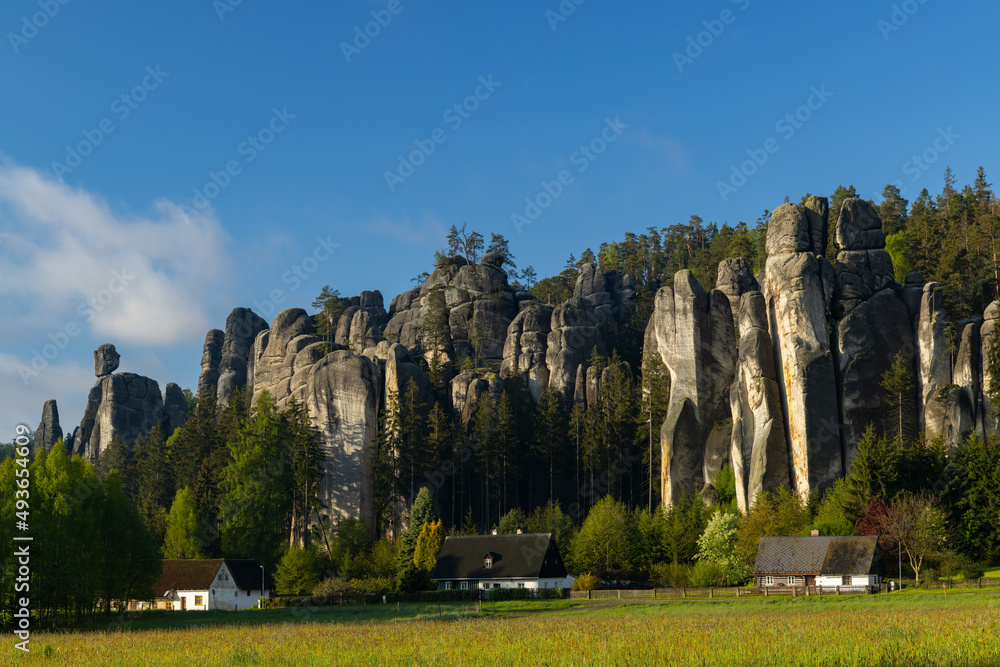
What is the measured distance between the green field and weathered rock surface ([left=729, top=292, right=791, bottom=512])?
24181mm

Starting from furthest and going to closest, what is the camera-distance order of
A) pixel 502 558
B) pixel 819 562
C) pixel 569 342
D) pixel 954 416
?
pixel 569 342
pixel 502 558
pixel 954 416
pixel 819 562

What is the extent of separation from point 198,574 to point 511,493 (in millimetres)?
30548

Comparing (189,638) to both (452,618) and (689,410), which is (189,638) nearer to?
(452,618)

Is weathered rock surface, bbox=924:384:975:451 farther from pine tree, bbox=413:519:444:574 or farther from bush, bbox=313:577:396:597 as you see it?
bush, bbox=313:577:396:597

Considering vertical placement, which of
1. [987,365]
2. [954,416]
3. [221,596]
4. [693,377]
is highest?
[693,377]

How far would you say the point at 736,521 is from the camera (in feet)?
226

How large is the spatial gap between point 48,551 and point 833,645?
1649 inches

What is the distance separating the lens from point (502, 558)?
71000 millimetres

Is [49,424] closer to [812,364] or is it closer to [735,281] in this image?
[735,281]

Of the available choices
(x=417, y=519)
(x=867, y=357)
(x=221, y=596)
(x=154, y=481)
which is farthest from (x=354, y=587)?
(x=867, y=357)

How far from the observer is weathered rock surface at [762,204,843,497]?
71.1m

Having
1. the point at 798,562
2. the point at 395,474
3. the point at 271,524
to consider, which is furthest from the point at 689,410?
the point at 271,524

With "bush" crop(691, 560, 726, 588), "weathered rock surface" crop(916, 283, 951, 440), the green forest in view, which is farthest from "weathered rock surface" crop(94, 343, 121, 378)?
"weathered rock surface" crop(916, 283, 951, 440)

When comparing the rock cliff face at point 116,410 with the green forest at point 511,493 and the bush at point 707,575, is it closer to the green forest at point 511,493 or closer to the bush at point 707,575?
the green forest at point 511,493
